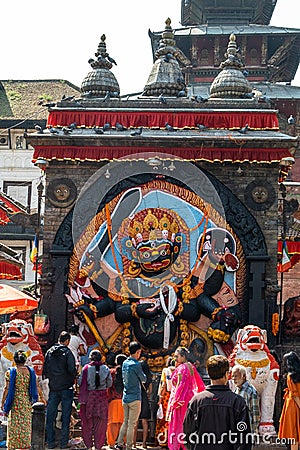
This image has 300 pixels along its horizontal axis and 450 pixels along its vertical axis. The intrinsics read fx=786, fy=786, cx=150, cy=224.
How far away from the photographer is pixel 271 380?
12.5m

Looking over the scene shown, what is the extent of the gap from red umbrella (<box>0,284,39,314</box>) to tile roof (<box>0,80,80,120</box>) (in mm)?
23861

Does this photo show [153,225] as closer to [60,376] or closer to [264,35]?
[60,376]

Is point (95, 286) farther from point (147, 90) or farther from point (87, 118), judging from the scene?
point (147, 90)

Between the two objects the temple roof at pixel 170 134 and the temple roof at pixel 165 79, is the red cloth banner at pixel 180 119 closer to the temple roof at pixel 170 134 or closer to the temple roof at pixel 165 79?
the temple roof at pixel 170 134

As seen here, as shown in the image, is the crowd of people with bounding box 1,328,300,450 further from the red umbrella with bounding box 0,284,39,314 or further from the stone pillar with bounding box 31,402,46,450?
the red umbrella with bounding box 0,284,39,314

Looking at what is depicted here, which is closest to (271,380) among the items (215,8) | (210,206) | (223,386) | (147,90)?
(210,206)

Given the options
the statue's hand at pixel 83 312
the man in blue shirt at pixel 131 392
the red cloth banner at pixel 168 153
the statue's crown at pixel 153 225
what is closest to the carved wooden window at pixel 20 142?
the red cloth banner at pixel 168 153

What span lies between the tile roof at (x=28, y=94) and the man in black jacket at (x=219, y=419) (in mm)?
32020

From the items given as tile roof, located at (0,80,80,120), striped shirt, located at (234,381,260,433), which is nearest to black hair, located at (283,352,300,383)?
striped shirt, located at (234,381,260,433)

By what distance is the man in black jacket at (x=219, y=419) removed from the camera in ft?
21.3

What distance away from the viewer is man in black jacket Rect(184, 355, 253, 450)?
650 cm

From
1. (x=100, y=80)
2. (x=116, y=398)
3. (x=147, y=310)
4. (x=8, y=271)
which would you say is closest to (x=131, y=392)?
(x=116, y=398)

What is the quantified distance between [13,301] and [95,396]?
11.4 ft

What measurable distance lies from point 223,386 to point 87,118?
33.3ft
